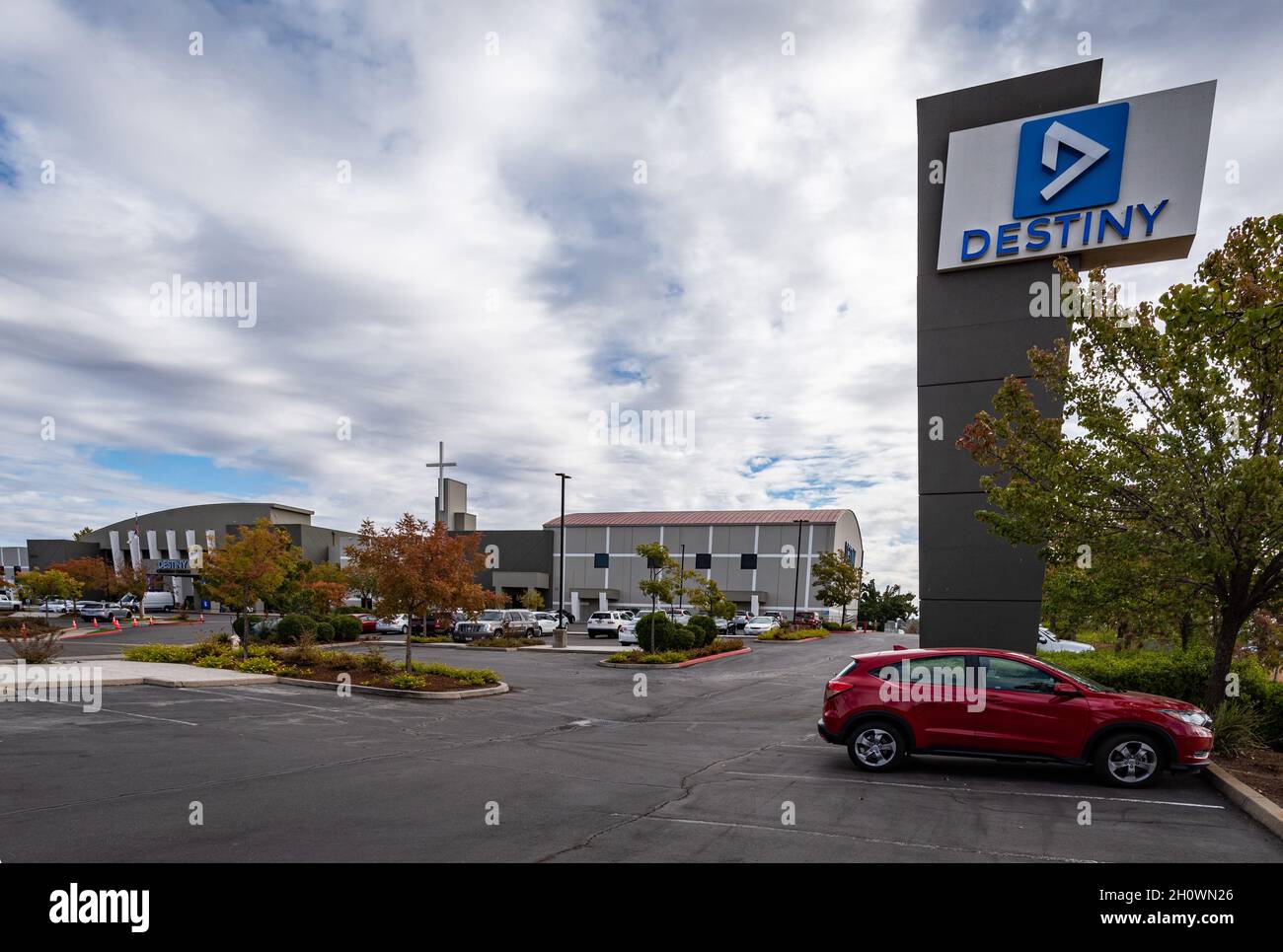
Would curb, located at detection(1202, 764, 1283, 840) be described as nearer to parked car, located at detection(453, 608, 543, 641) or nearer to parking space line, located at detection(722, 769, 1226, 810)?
parking space line, located at detection(722, 769, 1226, 810)

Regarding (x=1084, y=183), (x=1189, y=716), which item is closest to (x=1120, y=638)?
(x=1084, y=183)

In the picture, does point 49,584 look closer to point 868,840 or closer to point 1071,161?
point 868,840

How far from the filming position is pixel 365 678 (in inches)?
776

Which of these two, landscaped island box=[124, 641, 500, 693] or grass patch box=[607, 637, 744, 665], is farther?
grass patch box=[607, 637, 744, 665]

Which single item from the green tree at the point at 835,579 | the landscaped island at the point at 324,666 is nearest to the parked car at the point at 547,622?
the landscaped island at the point at 324,666

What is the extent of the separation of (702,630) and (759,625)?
66.1 feet

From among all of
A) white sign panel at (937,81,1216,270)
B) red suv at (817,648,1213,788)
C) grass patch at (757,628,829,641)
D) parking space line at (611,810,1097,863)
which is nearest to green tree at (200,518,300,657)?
red suv at (817,648,1213,788)

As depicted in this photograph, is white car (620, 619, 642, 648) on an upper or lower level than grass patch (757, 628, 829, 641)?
Result: upper

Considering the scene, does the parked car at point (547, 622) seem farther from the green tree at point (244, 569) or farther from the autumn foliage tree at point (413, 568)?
the autumn foliage tree at point (413, 568)

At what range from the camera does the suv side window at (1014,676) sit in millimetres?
9945

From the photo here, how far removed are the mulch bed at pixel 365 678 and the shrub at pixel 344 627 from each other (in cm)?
1517

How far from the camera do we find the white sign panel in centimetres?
1652

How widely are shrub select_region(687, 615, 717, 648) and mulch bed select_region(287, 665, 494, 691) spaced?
14926mm

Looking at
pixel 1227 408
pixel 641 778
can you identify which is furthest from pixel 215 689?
pixel 1227 408
